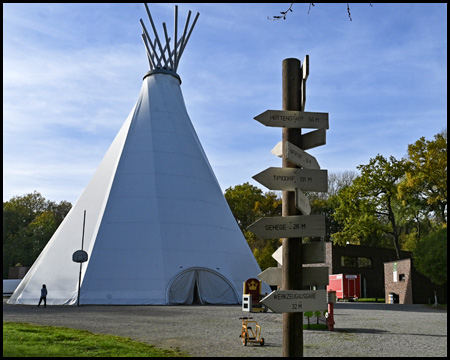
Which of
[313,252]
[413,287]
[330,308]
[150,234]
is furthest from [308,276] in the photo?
[413,287]

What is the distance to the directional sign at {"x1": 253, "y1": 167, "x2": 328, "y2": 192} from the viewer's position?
560 cm

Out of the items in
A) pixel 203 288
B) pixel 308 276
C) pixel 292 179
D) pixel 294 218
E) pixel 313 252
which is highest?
pixel 292 179

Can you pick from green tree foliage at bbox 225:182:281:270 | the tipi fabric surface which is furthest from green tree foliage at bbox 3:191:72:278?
the tipi fabric surface

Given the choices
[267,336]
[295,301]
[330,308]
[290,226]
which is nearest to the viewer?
[295,301]

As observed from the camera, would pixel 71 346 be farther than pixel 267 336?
No

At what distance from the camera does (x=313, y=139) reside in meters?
5.91

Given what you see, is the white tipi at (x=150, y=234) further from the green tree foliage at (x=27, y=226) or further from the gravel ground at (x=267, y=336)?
the green tree foliage at (x=27, y=226)

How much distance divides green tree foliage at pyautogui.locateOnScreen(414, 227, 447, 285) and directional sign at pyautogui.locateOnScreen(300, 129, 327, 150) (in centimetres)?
2736

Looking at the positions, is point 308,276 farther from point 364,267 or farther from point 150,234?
point 364,267

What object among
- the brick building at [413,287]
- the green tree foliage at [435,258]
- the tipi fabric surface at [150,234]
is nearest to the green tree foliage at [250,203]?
the brick building at [413,287]

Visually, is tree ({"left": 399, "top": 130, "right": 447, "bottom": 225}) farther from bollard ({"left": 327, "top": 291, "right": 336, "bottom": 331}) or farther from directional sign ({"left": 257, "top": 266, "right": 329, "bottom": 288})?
directional sign ({"left": 257, "top": 266, "right": 329, "bottom": 288})

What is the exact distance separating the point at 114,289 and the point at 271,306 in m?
22.7

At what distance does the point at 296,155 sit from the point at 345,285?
3901 centimetres

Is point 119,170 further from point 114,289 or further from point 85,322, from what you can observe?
point 85,322
